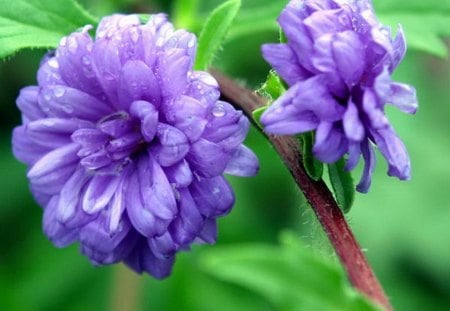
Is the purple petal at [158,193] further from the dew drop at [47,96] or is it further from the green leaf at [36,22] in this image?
the green leaf at [36,22]

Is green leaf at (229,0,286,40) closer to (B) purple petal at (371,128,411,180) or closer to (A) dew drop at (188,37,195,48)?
(A) dew drop at (188,37,195,48)

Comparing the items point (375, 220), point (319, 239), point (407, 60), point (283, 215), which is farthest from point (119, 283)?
point (319, 239)

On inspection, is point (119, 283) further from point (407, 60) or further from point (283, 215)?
point (407, 60)

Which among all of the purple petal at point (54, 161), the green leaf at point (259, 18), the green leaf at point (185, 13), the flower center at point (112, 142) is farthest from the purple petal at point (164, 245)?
the green leaf at point (185, 13)

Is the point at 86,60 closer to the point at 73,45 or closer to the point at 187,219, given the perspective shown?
the point at 73,45

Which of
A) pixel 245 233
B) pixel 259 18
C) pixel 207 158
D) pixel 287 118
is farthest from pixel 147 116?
pixel 245 233

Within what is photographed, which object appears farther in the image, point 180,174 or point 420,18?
point 420,18
